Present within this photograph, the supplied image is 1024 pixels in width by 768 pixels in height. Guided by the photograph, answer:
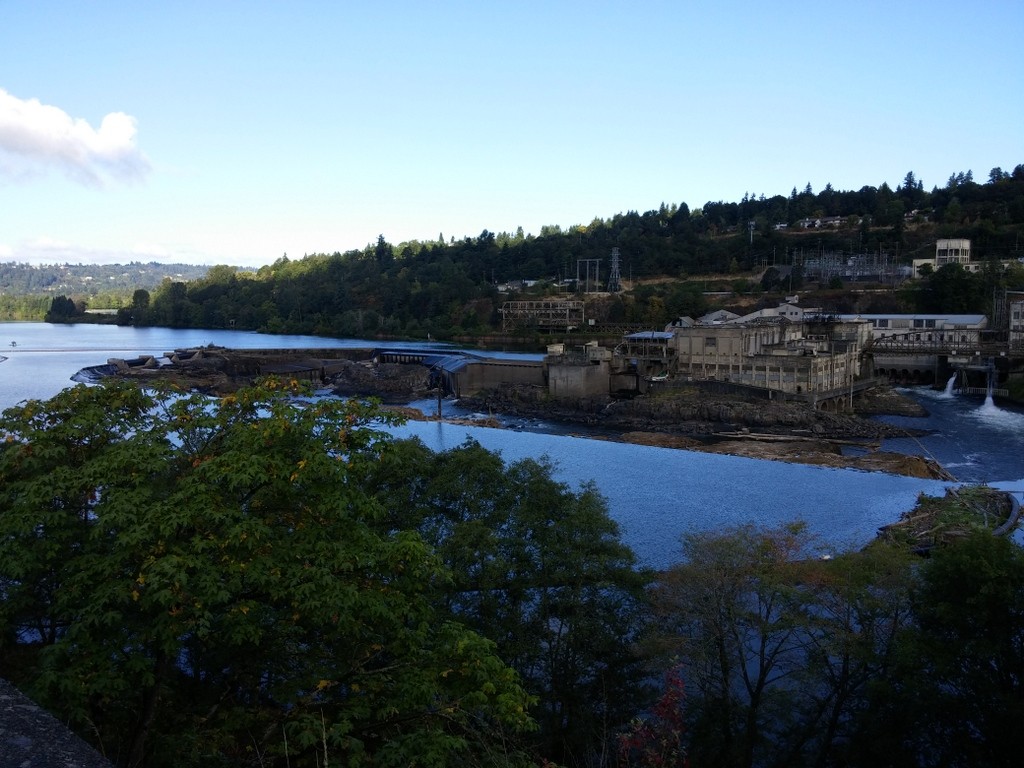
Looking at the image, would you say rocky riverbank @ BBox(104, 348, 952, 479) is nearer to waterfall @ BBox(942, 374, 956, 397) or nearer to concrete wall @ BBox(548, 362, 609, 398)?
concrete wall @ BBox(548, 362, 609, 398)

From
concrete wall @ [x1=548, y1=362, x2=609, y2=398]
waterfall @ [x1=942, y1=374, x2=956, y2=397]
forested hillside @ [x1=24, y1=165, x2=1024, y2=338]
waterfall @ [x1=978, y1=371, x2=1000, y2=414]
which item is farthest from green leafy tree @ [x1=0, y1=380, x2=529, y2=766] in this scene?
forested hillside @ [x1=24, y1=165, x2=1024, y2=338]

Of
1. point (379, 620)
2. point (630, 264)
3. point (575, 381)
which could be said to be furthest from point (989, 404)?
point (630, 264)

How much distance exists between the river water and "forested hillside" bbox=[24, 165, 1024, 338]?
17.9 m

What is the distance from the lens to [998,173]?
177 ft

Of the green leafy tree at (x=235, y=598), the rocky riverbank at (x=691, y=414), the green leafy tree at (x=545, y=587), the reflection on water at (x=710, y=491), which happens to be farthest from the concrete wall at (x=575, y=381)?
the green leafy tree at (x=235, y=598)

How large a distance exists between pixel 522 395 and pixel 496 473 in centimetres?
1705

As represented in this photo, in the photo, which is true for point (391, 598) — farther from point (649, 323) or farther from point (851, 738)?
point (649, 323)

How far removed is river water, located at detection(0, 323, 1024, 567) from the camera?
11148mm

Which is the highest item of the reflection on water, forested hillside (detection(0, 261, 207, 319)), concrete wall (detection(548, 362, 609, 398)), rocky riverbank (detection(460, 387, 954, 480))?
forested hillside (detection(0, 261, 207, 319))

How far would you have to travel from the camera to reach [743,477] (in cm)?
1405

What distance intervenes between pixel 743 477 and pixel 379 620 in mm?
11662

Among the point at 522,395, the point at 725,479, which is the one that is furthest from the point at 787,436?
the point at 522,395

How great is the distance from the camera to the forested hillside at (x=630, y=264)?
42625 millimetres

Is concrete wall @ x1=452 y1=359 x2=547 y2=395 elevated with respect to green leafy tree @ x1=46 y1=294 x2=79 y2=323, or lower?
lower
